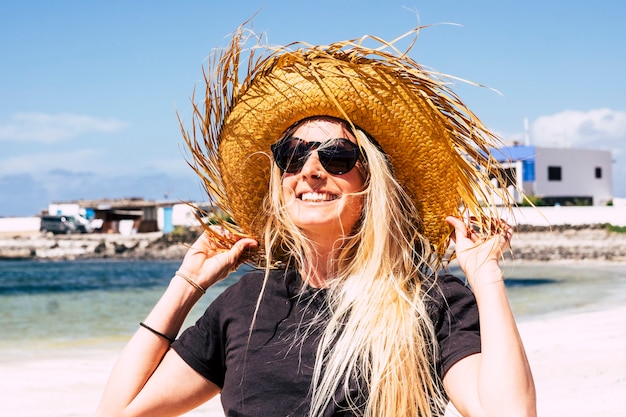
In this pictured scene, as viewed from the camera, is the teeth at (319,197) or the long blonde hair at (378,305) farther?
the teeth at (319,197)

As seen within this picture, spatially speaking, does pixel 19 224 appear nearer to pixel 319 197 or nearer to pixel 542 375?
pixel 542 375

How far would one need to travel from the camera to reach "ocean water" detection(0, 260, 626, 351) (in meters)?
12.8

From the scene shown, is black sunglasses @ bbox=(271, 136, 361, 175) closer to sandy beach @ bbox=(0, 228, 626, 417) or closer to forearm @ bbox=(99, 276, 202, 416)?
forearm @ bbox=(99, 276, 202, 416)

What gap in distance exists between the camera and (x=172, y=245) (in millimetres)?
44250

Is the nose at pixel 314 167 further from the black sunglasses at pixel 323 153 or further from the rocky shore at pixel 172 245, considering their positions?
the rocky shore at pixel 172 245

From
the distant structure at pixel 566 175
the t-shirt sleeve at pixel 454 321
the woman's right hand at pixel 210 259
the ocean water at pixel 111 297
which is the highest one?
the distant structure at pixel 566 175

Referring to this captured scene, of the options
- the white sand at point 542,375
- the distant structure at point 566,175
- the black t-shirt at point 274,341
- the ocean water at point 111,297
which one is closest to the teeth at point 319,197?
the black t-shirt at point 274,341

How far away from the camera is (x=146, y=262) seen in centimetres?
4256

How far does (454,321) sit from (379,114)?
62 centimetres

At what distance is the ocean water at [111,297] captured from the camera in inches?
504

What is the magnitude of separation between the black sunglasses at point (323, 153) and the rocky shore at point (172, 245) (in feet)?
96.8

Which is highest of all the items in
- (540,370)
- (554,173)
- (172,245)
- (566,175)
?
(554,173)

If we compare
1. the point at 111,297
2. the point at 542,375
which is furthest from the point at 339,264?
the point at 111,297

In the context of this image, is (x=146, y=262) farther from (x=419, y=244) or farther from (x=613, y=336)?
(x=419, y=244)
